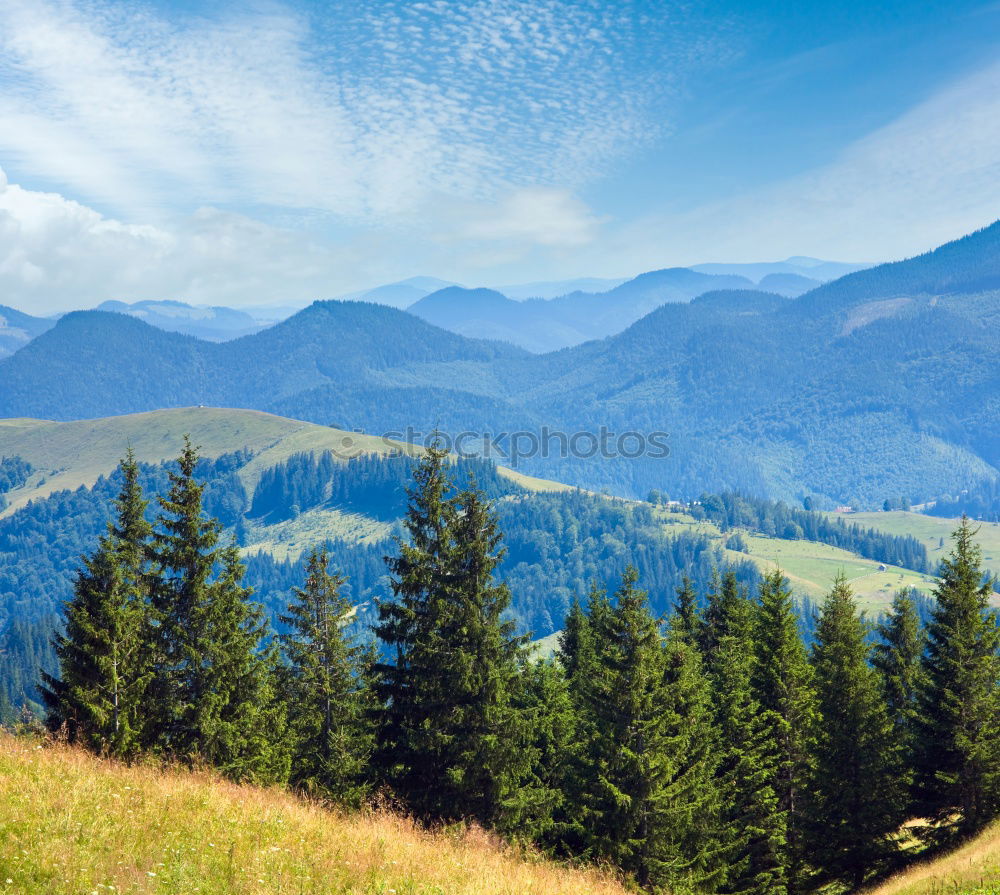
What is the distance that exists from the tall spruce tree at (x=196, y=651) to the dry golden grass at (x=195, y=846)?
28.4 feet

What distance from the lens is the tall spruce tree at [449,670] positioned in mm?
26047

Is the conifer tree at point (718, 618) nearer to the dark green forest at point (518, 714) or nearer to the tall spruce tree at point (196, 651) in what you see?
the dark green forest at point (518, 714)

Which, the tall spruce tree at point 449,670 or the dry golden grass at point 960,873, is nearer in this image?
the dry golden grass at point 960,873

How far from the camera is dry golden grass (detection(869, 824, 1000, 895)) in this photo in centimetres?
1986

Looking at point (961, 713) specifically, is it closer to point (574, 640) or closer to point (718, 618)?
point (718, 618)

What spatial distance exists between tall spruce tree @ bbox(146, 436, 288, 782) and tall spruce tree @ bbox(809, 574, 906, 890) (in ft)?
71.3

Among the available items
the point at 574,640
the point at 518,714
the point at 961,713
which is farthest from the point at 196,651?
the point at 961,713

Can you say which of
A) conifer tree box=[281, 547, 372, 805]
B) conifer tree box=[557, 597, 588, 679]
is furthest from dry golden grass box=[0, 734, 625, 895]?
conifer tree box=[557, 597, 588, 679]

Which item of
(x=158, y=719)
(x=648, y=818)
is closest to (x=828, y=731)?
(x=648, y=818)

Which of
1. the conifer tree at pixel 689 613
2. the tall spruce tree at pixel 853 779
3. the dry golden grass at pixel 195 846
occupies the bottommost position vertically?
the tall spruce tree at pixel 853 779

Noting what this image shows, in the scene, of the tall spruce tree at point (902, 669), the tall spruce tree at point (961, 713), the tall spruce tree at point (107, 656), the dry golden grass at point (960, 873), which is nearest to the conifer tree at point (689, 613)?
the tall spruce tree at point (902, 669)

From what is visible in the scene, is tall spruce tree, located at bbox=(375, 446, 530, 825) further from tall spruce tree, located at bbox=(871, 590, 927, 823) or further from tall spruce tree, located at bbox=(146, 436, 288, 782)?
tall spruce tree, located at bbox=(871, 590, 927, 823)

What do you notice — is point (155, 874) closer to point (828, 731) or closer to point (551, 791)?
point (551, 791)

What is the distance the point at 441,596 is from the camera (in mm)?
26875
